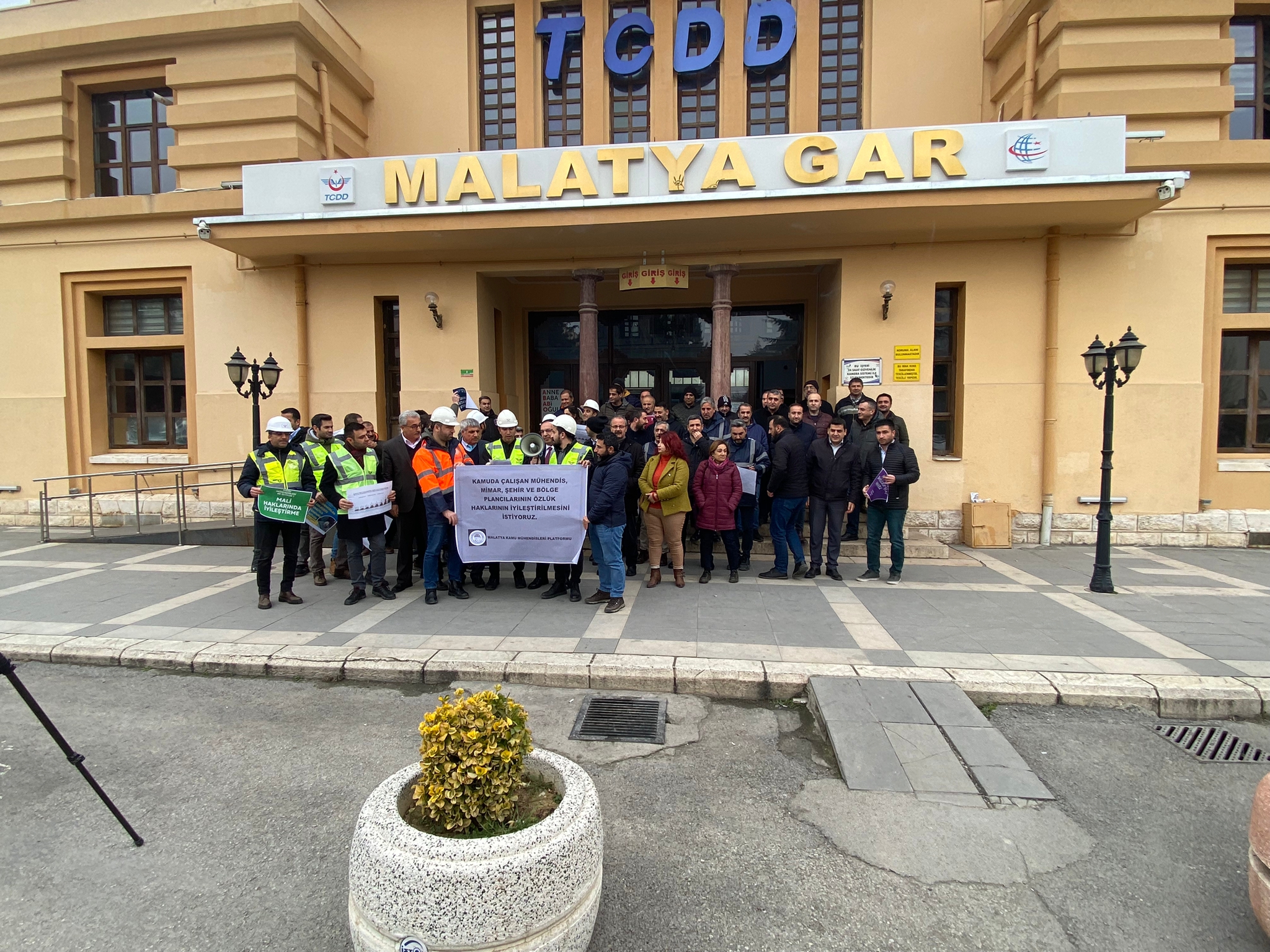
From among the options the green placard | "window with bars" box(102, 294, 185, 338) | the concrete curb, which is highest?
"window with bars" box(102, 294, 185, 338)

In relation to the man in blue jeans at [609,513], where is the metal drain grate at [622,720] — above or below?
below

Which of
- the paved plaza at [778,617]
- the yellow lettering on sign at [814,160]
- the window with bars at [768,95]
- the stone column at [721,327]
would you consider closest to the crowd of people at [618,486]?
the paved plaza at [778,617]

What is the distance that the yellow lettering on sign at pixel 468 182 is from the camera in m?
9.74

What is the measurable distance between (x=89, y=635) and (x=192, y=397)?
7.35 m

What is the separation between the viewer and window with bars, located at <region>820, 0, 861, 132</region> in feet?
38.1

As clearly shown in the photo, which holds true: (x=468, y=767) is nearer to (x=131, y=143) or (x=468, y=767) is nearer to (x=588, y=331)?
(x=588, y=331)

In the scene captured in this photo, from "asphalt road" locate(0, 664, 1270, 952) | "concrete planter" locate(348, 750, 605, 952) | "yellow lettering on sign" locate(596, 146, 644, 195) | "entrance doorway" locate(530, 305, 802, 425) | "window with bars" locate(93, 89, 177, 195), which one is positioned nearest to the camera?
"concrete planter" locate(348, 750, 605, 952)

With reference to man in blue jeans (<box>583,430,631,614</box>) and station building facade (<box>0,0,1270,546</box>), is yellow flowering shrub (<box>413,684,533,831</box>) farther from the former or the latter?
station building facade (<box>0,0,1270,546</box>)

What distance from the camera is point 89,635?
6098 mm

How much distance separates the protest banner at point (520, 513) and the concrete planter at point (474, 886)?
462cm

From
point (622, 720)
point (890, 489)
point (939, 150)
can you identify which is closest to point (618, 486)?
point (622, 720)

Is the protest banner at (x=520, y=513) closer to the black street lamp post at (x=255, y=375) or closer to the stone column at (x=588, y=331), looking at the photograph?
the black street lamp post at (x=255, y=375)

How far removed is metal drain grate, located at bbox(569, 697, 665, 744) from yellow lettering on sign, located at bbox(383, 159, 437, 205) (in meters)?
8.40

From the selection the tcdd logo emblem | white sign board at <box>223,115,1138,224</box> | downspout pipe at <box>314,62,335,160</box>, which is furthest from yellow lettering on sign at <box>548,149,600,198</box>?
downspout pipe at <box>314,62,335,160</box>
